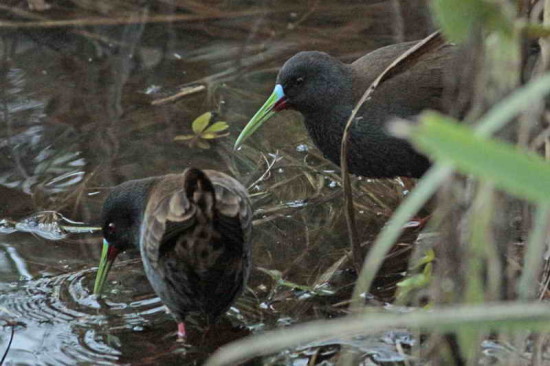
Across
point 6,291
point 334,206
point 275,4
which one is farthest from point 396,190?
point 275,4

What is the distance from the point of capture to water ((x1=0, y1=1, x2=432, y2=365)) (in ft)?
13.2

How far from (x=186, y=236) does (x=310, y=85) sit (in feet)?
4.86

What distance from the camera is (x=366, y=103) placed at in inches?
178

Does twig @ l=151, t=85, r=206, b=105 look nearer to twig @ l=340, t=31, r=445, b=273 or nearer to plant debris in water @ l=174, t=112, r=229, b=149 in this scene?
plant debris in water @ l=174, t=112, r=229, b=149

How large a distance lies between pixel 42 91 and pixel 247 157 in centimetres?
154

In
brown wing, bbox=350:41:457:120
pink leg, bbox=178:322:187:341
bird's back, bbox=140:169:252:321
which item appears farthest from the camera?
brown wing, bbox=350:41:457:120

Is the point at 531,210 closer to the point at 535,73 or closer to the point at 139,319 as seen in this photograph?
the point at 535,73

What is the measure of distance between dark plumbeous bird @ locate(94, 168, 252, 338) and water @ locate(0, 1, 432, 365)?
212mm

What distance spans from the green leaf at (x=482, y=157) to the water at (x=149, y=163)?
1.85 metres

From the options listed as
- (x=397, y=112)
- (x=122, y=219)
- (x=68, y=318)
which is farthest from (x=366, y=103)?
(x=68, y=318)

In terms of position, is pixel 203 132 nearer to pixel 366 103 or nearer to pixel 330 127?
pixel 330 127

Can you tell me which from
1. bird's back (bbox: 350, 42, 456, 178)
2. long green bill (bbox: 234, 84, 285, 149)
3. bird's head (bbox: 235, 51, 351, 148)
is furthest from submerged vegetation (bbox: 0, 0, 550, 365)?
bird's head (bbox: 235, 51, 351, 148)

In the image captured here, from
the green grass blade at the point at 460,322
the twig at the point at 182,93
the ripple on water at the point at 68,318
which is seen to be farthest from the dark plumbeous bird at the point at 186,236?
the twig at the point at 182,93

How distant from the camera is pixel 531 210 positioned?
298cm
